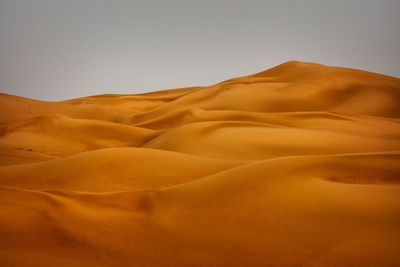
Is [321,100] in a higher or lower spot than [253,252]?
higher

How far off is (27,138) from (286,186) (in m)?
1.68

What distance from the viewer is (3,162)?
1692 millimetres

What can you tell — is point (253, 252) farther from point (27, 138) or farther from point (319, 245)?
point (27, 138)

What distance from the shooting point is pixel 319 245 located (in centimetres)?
74

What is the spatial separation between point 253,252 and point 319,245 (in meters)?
0.12

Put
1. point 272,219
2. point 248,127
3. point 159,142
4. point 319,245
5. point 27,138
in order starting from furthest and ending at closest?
point 27,138
point 248,127
point 159,142
point 272,219
point 319,245

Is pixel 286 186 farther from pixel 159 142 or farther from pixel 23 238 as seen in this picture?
pixel 159 142

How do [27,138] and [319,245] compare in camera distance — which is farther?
[27,138]

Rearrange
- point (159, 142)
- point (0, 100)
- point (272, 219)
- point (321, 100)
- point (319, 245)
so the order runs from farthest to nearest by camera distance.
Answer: point (0, 100) < point (321, 100) < point (159, 142) < point (272, 219) < point (319, 245)

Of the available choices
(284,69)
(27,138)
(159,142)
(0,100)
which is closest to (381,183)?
(159,142)

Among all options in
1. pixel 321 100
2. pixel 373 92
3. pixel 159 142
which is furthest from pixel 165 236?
pixel 373 92

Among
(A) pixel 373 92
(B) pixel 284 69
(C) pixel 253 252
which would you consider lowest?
(C) pixel 253 252

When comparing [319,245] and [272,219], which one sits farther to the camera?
[272,219]

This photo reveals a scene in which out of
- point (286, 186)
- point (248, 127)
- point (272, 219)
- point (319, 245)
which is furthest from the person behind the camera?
point (248, 127)
